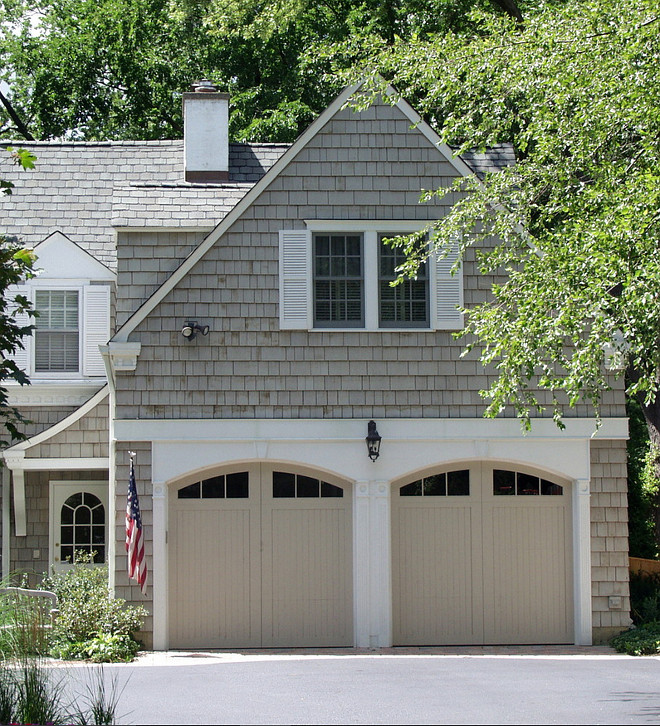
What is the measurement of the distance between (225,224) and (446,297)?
3102 millimetres

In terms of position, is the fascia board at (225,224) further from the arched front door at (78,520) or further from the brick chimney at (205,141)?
the arched front door at (78,520)

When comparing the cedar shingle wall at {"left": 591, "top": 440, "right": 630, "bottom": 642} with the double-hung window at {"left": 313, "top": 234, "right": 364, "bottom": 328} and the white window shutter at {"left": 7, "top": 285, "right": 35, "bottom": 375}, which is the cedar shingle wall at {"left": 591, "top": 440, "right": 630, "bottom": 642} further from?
the white window shutter at {"left": 7, "top": 285, "right": 35, "bottom": 375}

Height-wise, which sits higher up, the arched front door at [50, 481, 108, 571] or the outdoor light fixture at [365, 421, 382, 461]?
the outdoor light fixture at [365, 421, 382, 461]

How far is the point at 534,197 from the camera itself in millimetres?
13047

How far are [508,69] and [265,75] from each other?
14975mm

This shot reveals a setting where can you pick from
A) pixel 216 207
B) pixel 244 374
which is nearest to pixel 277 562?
pixel 244 374

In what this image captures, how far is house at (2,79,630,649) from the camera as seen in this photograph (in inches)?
572

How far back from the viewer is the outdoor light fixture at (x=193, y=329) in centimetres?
1438

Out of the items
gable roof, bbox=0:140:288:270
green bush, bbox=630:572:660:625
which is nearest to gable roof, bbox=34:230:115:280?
gable roof, bbox=0:140:288:270

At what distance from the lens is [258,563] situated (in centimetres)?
1469

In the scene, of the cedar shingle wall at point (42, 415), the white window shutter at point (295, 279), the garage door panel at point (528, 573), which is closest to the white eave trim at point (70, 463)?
the cedar shingle wall at point (42, 415)

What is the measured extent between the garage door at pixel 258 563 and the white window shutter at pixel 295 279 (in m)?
2.04

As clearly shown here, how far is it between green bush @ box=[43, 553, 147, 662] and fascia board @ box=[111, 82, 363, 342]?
334cm

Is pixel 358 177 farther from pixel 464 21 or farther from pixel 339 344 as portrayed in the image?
pixel 464 21
